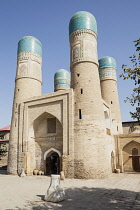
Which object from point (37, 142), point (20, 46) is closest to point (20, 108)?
point (37, 142)

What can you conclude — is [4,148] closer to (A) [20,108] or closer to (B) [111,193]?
(A) [20,108]

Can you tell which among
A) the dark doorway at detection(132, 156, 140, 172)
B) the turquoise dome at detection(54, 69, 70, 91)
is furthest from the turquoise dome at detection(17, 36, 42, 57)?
the dark doorway at detection(132, 156, 140, 172)

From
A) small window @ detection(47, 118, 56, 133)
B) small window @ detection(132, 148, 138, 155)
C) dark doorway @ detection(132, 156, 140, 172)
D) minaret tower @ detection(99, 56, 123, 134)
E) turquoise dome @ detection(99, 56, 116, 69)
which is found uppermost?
turquoise dome @ detection(99, 56, 116, 69)

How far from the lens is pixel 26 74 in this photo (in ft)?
67.9

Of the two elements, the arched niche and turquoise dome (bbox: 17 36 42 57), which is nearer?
the arched niche

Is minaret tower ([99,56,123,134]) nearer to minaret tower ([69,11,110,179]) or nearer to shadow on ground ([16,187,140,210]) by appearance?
minaret tower ([69,11,110,179])

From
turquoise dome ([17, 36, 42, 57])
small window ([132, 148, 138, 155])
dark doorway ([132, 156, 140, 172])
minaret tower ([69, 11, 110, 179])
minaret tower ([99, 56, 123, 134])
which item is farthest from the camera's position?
minaret tower ([99, 56, 123, 134])

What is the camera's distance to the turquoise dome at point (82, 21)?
1817cm

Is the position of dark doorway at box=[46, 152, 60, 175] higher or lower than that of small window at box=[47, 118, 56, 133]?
lower

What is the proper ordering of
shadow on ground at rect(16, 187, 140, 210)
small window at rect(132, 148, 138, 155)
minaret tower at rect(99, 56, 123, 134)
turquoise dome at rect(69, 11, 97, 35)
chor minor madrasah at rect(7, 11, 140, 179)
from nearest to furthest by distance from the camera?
shadow on ground at rect(16, 187, 140, 210), chor minor madrasah at rect(7, 11, 140, 179), turquoise dome at rect(69, 11, 97, 35), small window at rect(132, 148, 138, 155), minaret tower at rect(99, 56, 123, 134)

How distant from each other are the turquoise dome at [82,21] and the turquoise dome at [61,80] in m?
10.6

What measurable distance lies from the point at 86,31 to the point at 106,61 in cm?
791

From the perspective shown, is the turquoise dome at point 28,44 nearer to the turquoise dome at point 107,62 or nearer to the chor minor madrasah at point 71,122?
the chor minor madrasah at point 71,122

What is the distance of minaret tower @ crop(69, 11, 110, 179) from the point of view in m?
14.6
